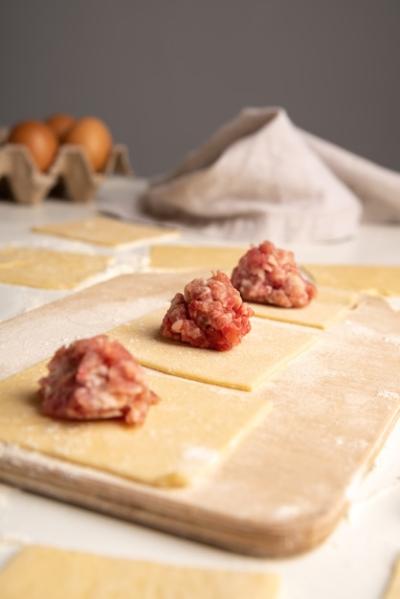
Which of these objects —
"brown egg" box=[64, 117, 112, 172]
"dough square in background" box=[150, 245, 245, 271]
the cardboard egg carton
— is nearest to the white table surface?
"dough square in background" box=[150, 245, 245, 271]

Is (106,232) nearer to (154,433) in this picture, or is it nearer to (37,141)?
(37,141)

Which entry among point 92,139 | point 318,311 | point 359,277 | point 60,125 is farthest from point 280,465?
point 60,125

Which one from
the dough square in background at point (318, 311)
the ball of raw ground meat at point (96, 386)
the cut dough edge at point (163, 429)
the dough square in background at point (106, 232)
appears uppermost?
the ball of raw ground meat at point (96, 386)

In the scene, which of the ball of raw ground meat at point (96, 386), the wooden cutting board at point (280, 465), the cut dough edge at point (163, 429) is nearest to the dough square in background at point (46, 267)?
the wooden cutting board at point (280, 465)

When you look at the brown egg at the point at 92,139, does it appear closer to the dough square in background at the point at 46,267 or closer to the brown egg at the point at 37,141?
the brown egg at the point at 37,141

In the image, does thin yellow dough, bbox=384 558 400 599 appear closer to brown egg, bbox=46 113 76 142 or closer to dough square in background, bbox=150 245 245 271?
dough square in background, bbox=150 245 245 271
